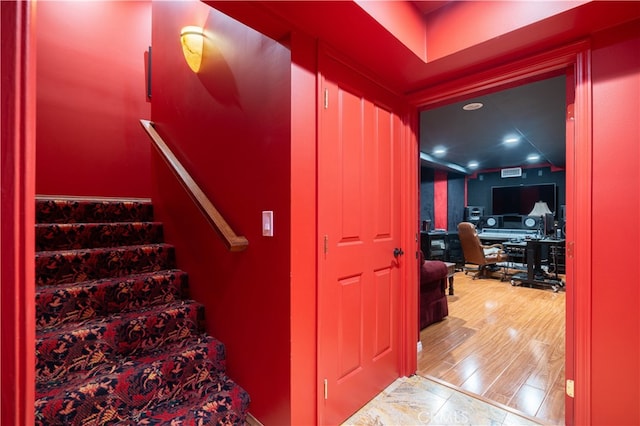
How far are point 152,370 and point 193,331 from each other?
0.43m

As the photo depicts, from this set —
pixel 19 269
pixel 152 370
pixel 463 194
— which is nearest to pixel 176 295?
pixel 152 370

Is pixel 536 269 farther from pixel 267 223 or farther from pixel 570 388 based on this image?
pixel 267 223

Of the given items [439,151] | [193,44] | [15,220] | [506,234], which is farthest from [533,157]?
[15,220]

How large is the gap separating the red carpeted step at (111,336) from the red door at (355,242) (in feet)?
3.28

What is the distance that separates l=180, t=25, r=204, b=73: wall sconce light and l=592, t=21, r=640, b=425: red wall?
2.45 meters

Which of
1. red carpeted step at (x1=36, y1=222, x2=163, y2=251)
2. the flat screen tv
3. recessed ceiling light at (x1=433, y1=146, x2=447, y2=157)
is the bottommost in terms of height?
red carpeted step at (x1=36, y1=222, x2=163, y2=251)

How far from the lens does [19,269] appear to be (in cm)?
53

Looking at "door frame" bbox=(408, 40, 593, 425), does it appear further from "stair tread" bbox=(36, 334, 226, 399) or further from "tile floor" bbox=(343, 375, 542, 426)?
"stair tread" bbox=(36, 334, 226, 399)

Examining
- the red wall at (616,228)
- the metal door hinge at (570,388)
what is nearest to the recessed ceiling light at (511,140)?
the red wall at (616,228)

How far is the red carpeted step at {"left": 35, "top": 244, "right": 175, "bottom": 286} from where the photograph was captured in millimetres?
1951

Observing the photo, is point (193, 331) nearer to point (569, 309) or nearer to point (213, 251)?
point (213, 251)

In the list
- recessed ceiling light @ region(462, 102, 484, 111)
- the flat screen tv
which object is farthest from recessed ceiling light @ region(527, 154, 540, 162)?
recessed ceiling light @ region(462, 102, 484, 111)

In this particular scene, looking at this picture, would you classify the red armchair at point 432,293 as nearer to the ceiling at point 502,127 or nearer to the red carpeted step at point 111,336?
the ceiling at point 502,127

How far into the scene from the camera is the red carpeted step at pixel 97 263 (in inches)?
76.8
